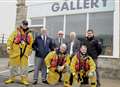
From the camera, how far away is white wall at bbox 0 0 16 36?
2470 centimetres

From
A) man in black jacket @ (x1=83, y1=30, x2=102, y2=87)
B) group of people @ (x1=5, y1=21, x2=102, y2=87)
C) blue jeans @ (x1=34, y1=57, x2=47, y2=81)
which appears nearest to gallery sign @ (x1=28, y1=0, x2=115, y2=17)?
group of people @ (x1=5, y1=21, x2=102, y2=87)

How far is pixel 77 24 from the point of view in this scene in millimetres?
17719

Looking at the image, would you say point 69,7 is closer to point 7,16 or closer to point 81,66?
point 81,66

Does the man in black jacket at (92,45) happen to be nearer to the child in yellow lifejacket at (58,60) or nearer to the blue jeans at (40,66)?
the child in yellow lifejacket at (58,60)

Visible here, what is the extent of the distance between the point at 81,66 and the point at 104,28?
5.43 meters

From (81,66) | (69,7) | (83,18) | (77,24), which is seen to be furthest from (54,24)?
(81,66)

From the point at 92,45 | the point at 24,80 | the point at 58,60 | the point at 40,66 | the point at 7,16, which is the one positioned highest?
the point at 7,16

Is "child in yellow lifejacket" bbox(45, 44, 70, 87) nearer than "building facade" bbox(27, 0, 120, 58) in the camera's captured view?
Yes

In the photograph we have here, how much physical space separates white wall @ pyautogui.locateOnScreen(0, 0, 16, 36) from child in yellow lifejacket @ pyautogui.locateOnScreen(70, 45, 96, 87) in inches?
528

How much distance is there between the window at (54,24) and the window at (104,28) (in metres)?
1.98

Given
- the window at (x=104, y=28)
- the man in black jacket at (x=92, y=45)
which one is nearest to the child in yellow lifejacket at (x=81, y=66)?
the man in black jacket at (x=92, y=45)

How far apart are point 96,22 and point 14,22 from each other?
8.77m

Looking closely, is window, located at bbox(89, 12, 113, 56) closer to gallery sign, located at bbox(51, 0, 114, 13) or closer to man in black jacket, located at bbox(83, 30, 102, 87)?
gallery sign, located at bbox(51, 0, 114, 13)

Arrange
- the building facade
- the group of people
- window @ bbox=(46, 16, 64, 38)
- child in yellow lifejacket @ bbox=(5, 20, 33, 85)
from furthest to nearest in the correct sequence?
1. window @ bbox=(46, 16, 64, 38)
2. the building facade
3. child in yellow lifejacket @ bbox=(5, 20, 33, 85)
4. the group of people
